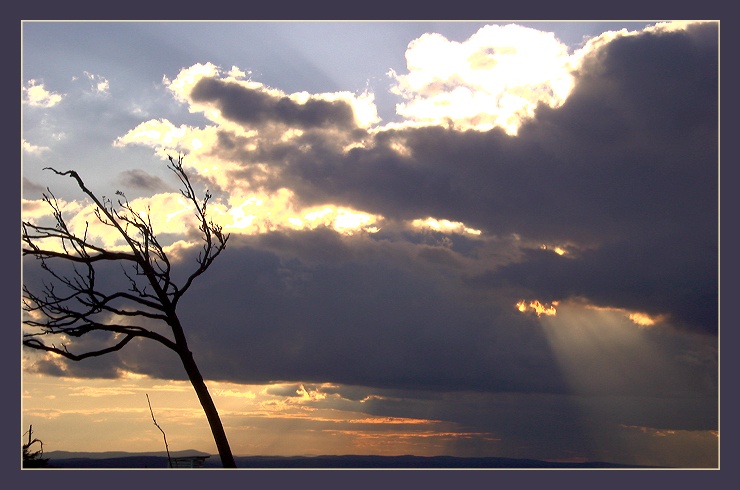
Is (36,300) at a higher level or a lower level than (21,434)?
higher

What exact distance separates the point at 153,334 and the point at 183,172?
251 centimetres

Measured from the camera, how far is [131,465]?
1382cm

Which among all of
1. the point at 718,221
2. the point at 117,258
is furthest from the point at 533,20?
the point at 117,258

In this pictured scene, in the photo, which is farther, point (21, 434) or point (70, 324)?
point (21, 434)

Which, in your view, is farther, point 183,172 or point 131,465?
point 131,465

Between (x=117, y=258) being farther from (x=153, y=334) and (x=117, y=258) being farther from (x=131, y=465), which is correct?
(x=131, y=465)

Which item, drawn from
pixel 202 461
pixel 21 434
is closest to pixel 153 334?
pixel 202 461

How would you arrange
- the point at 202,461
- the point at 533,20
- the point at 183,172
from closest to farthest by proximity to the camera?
the point at 183,172 → the point at 202,461 → the point at 533,20

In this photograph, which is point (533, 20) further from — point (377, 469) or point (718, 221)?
point (377, 469)

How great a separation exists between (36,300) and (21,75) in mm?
4844

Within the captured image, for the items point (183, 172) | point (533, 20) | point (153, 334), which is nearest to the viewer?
point (153, 334)

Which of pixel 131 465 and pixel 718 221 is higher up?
pixel 718 221

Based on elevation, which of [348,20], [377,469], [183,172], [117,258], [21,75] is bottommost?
[377,469]

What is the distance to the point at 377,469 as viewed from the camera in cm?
1352
